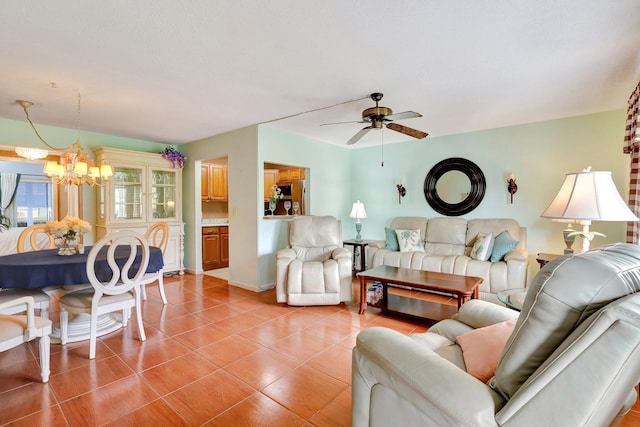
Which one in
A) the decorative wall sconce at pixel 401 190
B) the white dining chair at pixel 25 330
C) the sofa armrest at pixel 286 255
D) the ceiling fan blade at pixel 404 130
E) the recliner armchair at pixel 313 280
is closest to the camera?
the white dining chair at pixel 25 330

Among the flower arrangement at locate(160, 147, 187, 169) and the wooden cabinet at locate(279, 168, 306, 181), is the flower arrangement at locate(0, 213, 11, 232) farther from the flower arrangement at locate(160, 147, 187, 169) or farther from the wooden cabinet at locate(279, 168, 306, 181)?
the wooden cabinet at locate(279, 168, 306, 181)

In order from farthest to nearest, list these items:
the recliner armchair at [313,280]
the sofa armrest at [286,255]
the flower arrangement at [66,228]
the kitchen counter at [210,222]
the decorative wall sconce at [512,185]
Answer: the kitchen counter at [210,222]
the decorative wall sconce at [512,185]
the sofa armrest at [286,255]
the recliner armchair at [313,280]
the flower arrangement at [66,228]

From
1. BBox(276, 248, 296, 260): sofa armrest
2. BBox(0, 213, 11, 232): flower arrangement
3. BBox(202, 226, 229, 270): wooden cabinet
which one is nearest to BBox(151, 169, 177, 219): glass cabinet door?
BBox(202, 226, 229, 270): wooden cabinet

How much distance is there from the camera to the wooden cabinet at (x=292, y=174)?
5.34 meters

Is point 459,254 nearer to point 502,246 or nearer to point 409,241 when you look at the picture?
point 502,246

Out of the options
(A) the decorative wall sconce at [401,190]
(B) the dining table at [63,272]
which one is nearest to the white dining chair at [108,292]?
(B) the dining table at [63,272]

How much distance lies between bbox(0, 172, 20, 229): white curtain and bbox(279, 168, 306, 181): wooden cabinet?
590 centimetres

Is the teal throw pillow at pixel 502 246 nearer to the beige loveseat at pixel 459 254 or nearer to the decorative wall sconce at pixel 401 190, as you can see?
the beige loveseat at pixel 459 254

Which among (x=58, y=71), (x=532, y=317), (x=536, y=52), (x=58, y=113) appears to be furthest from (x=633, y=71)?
(x=58, y=113)

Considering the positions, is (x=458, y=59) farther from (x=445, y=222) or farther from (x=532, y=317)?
(x=445, y=222)

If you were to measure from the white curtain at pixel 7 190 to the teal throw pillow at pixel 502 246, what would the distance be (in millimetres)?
9291

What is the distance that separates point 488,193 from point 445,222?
29.7 inches

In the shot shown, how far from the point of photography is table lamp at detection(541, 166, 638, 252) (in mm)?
1755

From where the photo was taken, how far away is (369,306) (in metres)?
3.53
